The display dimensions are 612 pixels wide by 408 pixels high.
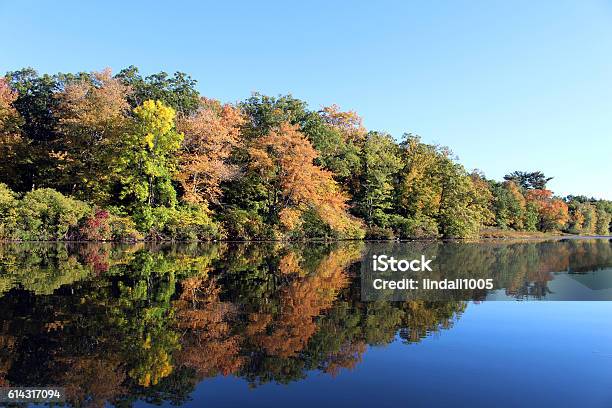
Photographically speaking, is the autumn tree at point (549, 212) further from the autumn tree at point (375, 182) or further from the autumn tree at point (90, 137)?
the autumn tree at point (90, 137)

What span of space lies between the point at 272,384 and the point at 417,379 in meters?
1.71

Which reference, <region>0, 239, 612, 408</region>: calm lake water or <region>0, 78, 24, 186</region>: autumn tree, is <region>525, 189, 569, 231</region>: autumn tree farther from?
<region>0, 239, 612, 408</region>: calm lake water

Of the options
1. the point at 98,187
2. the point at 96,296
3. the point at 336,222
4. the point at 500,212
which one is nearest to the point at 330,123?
the point at 336,222

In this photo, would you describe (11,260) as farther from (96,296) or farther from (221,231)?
(221,231)

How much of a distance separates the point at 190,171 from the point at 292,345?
27.2m

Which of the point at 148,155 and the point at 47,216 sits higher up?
the point at 148,155

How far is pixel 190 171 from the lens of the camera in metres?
32.3

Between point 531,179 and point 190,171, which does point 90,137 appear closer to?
point 190,171

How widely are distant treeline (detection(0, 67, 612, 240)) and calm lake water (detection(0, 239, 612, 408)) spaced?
18.8m

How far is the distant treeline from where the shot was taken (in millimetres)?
30469

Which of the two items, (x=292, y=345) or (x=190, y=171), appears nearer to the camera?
(x=292, y=345)

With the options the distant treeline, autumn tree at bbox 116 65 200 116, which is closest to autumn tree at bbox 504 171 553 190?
the distant treeline

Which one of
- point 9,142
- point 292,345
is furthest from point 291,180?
point 292,345

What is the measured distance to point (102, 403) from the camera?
15.1 ft
